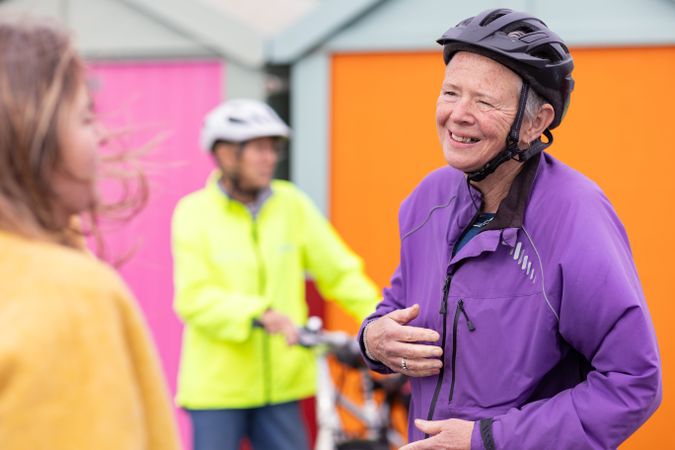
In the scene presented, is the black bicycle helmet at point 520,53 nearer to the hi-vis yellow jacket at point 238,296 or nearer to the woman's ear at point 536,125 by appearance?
the woman's ear at point 536,125

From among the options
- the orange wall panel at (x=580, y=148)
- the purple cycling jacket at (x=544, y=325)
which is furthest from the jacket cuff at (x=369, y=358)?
the orange wall panel at (x=580, y=148)

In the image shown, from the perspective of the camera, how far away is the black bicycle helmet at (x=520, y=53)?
7.97ft

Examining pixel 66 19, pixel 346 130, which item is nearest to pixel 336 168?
pixel 346 130

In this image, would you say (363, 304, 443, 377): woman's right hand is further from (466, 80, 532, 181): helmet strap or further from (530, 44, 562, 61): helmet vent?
(530, 44, 562, 61): helmet vent

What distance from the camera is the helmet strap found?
2.47m

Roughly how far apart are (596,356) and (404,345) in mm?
474

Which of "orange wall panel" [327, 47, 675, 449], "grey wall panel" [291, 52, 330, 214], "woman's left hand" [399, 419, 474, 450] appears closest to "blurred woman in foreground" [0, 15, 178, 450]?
"woman's left hand" [399, 419, 474, 450]

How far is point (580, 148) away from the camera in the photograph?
5.05m

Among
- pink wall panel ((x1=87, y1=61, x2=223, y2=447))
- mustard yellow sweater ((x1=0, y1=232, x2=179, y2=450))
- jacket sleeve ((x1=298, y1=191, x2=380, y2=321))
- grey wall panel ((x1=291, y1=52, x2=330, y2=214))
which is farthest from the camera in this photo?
pink wall panel ((x1=87, y1=61, x2=223, y2=447))

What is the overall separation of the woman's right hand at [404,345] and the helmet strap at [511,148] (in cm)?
38

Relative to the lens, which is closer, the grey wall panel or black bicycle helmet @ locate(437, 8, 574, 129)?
black bicycle helmet @ locate(437, 8, 574, 129)

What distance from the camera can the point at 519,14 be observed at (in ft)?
8.38

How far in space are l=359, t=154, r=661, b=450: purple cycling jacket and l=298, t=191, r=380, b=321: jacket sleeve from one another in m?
2.27

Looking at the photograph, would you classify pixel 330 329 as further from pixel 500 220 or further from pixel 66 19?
pixel 500 220
